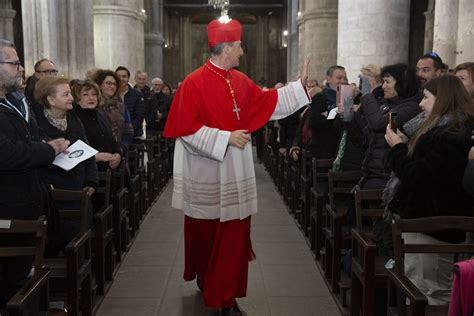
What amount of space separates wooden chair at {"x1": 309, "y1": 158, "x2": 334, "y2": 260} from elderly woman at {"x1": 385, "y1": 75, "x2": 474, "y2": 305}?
218 cm

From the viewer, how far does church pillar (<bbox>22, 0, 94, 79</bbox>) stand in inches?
390

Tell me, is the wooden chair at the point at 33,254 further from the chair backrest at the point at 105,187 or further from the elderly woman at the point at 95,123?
the elderly woman at the point at 95,123

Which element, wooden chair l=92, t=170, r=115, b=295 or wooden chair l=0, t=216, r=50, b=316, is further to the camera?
wooden chair l=92, t=170, r=115, b=295

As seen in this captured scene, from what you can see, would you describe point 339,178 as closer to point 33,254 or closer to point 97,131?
point 97,131

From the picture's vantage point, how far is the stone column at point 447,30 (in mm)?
7105

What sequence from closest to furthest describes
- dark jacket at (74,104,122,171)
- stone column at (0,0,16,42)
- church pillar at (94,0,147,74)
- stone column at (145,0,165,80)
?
dark jacket at (74,104,122,171)
stone column at (0,0,16,42)
church pillar at (94,0,147,74)
stone column at (145,0,165,80)

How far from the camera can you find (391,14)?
933 centimetres

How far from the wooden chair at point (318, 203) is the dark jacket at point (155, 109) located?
17.8 feet

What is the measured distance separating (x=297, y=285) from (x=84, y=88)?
2708 mm

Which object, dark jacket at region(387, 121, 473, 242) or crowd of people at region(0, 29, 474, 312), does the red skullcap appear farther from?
dark jacket at region(387, 121, 473, 242)

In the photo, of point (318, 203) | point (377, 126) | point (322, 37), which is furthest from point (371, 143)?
point (322, 37)

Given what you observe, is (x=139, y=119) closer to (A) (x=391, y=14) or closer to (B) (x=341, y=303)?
(A) (x=391, y=14)

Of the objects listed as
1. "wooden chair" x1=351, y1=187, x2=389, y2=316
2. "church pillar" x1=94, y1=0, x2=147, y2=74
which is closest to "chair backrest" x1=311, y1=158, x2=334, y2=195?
"wooden chair" x1=351, y1=187, x2=389, y2=316

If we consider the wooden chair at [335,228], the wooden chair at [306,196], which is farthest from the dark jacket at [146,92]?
the wooden chair at [335,228]
